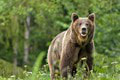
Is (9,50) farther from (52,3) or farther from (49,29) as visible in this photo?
(52,3)

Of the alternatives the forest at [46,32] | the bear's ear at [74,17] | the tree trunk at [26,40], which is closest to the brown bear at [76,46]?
the bear's ear at [74,17]

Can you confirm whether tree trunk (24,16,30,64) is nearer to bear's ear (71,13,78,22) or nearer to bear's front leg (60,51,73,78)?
bear's ear (71,13,78,22)

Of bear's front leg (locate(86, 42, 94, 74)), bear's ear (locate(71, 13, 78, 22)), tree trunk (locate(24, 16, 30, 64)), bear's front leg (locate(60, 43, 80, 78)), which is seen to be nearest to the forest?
tree trunk (locate(24, 16, 30, 64))

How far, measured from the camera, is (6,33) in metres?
28.4

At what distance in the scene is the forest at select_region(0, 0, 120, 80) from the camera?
9844 millimetres

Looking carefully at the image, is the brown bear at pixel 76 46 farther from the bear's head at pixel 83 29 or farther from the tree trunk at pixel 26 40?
the tree trunk at pixel 26 40

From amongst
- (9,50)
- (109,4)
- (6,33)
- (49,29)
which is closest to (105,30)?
(109,4)

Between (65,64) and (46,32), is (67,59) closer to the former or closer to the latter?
(65,64)

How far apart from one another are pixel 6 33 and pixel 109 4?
13.2m

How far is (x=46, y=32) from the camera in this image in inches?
1315

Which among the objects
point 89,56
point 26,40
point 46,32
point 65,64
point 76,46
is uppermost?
point 76,46

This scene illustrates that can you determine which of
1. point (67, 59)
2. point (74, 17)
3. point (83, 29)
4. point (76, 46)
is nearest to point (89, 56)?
point (76, 46)

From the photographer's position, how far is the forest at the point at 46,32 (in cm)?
984

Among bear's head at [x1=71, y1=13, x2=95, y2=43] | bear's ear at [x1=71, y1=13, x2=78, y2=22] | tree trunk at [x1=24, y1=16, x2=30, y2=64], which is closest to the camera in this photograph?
bear's head at [x1=71, y1=13, x2=95, y2=43]
